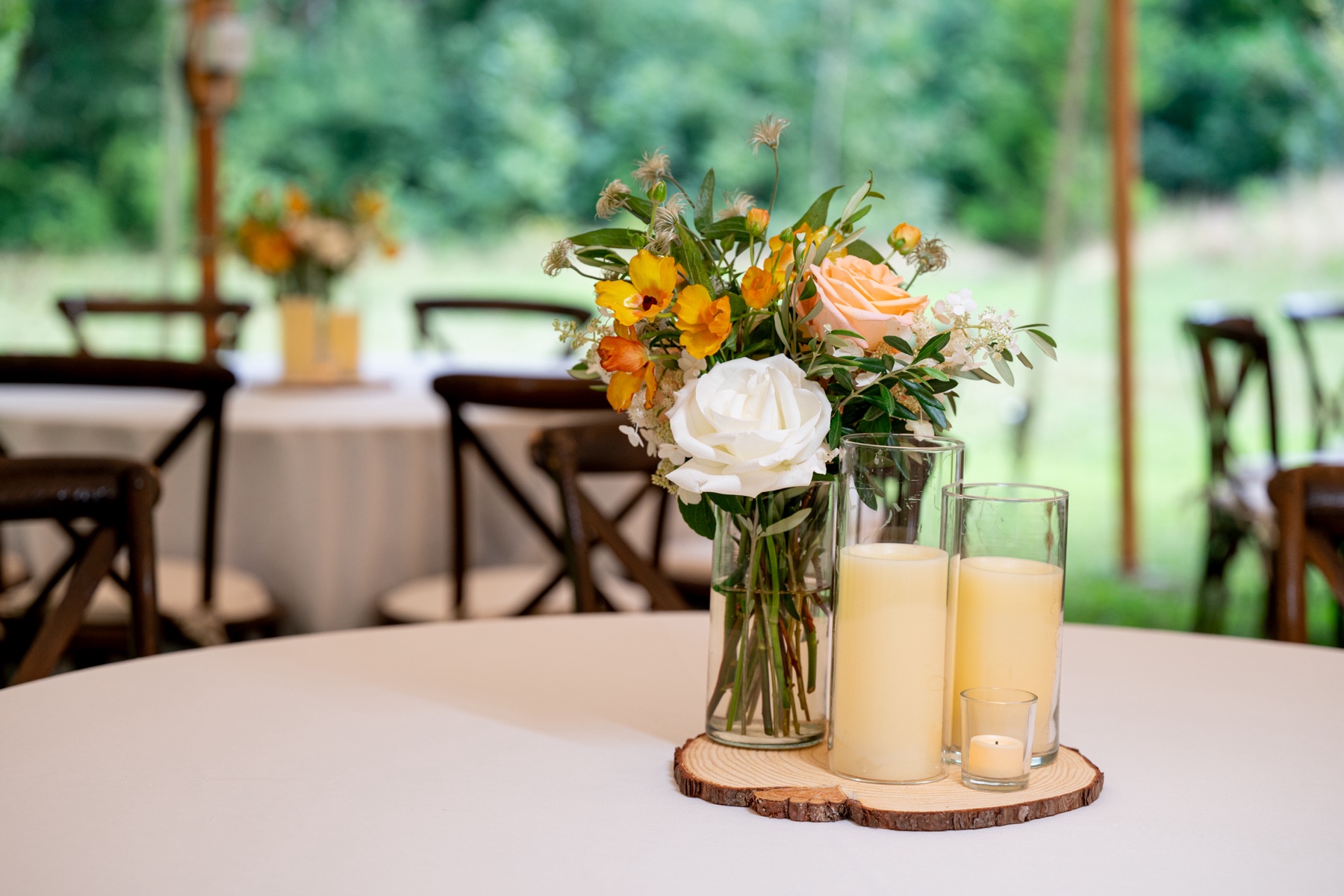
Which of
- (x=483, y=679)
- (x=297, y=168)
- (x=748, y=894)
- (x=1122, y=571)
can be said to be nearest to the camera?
(x=748, y=894)

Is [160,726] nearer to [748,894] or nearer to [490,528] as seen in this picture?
[748,894]

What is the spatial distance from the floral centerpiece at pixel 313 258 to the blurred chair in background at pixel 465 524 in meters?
0.74

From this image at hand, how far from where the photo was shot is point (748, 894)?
0.68 meters

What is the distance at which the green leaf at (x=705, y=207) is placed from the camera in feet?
2.77

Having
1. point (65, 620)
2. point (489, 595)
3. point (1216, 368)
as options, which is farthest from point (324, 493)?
point (1216, 368)

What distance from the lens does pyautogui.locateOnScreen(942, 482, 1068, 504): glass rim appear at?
80cm

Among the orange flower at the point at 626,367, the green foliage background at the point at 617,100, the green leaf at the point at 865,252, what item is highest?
the green foliage background at the point at 617,100

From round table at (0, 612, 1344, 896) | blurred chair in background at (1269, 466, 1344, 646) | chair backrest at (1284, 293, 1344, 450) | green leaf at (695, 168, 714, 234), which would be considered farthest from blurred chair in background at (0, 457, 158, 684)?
chair backrest at (1284, 293, 1344, 450)

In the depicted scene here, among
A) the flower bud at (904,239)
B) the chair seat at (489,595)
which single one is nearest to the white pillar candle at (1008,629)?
the flower bud at (904,239)

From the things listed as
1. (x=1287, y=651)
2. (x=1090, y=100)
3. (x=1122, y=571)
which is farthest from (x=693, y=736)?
(x=1090, y=100)

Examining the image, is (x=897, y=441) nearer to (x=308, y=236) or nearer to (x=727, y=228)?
(x=727, y=228)

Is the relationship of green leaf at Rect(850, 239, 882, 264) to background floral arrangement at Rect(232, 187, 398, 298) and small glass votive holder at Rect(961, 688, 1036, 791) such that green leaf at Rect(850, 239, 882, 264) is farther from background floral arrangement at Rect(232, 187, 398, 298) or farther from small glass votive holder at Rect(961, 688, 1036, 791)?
background floral arrangement at Rect(232, 187, 398, 298)

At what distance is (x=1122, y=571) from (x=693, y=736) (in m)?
3.52

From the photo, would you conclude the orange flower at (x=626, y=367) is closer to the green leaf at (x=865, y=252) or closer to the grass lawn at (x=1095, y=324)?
the green leaf at (x=865, y=252)
